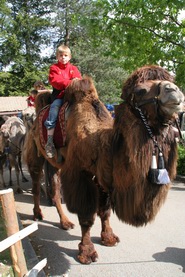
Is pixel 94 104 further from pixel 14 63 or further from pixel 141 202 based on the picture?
pixel 14 63

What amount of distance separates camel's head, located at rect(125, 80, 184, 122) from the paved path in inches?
84.2

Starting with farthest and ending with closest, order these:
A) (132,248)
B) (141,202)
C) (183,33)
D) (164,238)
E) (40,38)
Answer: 1. (40,38)
2. (183,33)
3. (164,238)
4. (132,248)
5. (141,202)

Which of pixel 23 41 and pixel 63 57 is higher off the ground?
pixel 23 41

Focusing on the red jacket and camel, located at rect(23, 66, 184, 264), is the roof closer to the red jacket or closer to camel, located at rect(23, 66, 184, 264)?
the red jacket

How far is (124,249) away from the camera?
4.16 meters

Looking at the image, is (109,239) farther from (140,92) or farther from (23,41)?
(23,41)

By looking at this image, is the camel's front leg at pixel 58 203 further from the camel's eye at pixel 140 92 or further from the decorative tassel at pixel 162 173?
the camel's eye at pixel 140 92

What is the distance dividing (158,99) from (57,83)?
89.6 inches

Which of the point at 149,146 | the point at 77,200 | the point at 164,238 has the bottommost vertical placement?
the point at 164,238

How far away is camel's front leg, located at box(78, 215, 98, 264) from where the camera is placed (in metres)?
3.80

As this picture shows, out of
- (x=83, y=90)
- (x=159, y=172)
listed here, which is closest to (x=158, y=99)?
(x=159, y=172)

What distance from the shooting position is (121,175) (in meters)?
2.86

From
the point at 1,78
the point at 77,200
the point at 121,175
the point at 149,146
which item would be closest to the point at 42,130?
the point at 77,200

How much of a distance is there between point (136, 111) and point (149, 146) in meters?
0.35
